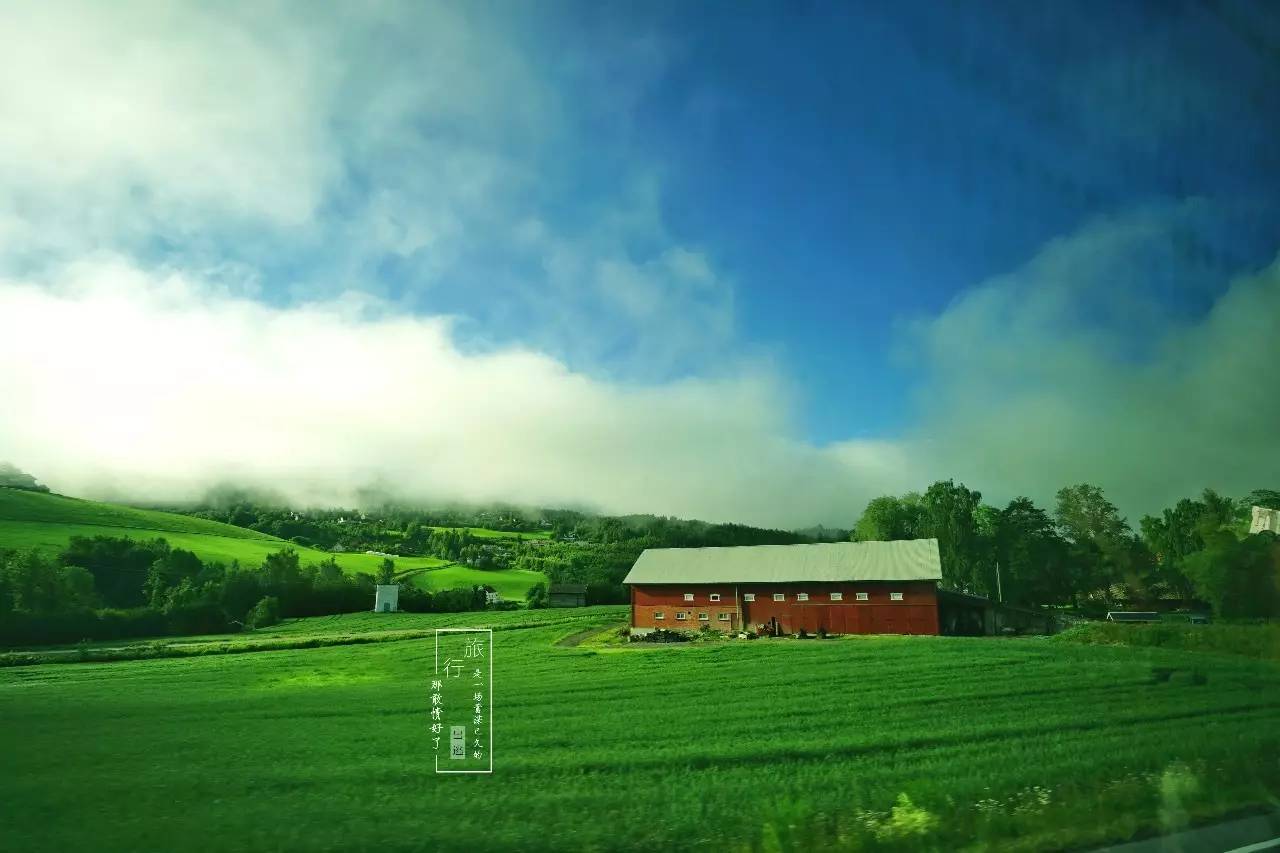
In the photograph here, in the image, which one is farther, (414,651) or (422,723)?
(414,651)

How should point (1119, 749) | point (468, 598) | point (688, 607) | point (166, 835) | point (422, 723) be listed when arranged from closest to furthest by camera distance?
point (166, 835) < point (1119, 749) < point (422, 723) < point (688, 607) < point (468, 598)

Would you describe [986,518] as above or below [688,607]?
above

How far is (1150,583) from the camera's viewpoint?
55031 millimetres

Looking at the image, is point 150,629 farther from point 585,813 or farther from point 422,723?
point 585,813

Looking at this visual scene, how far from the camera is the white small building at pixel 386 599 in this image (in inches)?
2566

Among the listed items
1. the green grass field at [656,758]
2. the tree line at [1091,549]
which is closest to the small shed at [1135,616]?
the tree line at [1091,549]

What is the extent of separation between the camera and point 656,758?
1388 cm

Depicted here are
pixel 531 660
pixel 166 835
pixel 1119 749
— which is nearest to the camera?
pixel 166 835

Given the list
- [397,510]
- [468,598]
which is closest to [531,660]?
[468,598]

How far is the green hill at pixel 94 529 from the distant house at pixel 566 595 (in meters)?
23.8

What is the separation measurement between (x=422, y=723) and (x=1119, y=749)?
1464 centimetres

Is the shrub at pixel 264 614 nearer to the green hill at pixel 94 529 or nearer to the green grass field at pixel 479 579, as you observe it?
the green hill at pixel 94 529

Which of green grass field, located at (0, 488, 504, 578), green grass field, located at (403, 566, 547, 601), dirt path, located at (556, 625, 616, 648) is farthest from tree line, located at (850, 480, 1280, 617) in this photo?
green grass field, located at (0, 488, 504, 578)

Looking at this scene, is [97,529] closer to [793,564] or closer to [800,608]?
[800,608]
